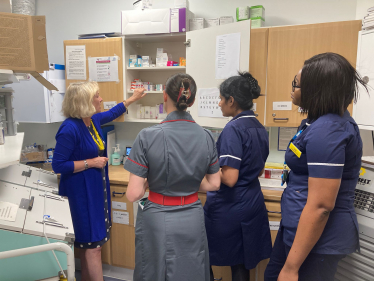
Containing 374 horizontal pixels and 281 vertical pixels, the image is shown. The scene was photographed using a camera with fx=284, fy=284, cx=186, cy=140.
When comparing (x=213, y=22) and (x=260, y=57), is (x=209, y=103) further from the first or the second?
(x=213, y=22)

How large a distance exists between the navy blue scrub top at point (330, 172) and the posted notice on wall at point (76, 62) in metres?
2.13

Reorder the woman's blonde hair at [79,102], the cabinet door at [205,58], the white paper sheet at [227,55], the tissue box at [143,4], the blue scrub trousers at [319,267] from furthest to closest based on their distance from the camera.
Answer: the tissue box at [143,4] < the cabinet door at [205,58] < the white paper sheet at [227,55] < the woman's blonde hair at [79,102] < the blue scrub trousers at [319,267]

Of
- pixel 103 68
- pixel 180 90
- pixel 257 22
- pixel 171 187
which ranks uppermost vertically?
pixel 257 22

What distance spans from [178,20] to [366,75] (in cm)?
143

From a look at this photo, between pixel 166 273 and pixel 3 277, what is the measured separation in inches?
27.1

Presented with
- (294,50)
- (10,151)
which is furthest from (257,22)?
(10,151)

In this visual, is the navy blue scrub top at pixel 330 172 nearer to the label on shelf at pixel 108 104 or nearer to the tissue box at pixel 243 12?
the tissue box at pixel 243 12

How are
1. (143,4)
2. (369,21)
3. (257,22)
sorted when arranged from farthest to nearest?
(143,4) < (257,22) < (369,21)

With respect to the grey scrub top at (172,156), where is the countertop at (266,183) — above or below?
below

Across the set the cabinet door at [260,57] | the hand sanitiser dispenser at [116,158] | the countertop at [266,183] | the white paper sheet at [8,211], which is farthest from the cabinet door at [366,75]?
the hand sanitiser dispenser at [116,158]

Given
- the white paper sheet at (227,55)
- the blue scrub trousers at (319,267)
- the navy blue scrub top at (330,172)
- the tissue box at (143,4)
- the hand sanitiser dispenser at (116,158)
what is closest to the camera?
the navy blue scrub top at (330,172)

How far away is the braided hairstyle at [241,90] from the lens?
5.33 ft

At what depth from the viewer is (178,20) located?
7.61 feet

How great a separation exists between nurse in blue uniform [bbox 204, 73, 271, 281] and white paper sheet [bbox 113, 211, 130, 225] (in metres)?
0.96
